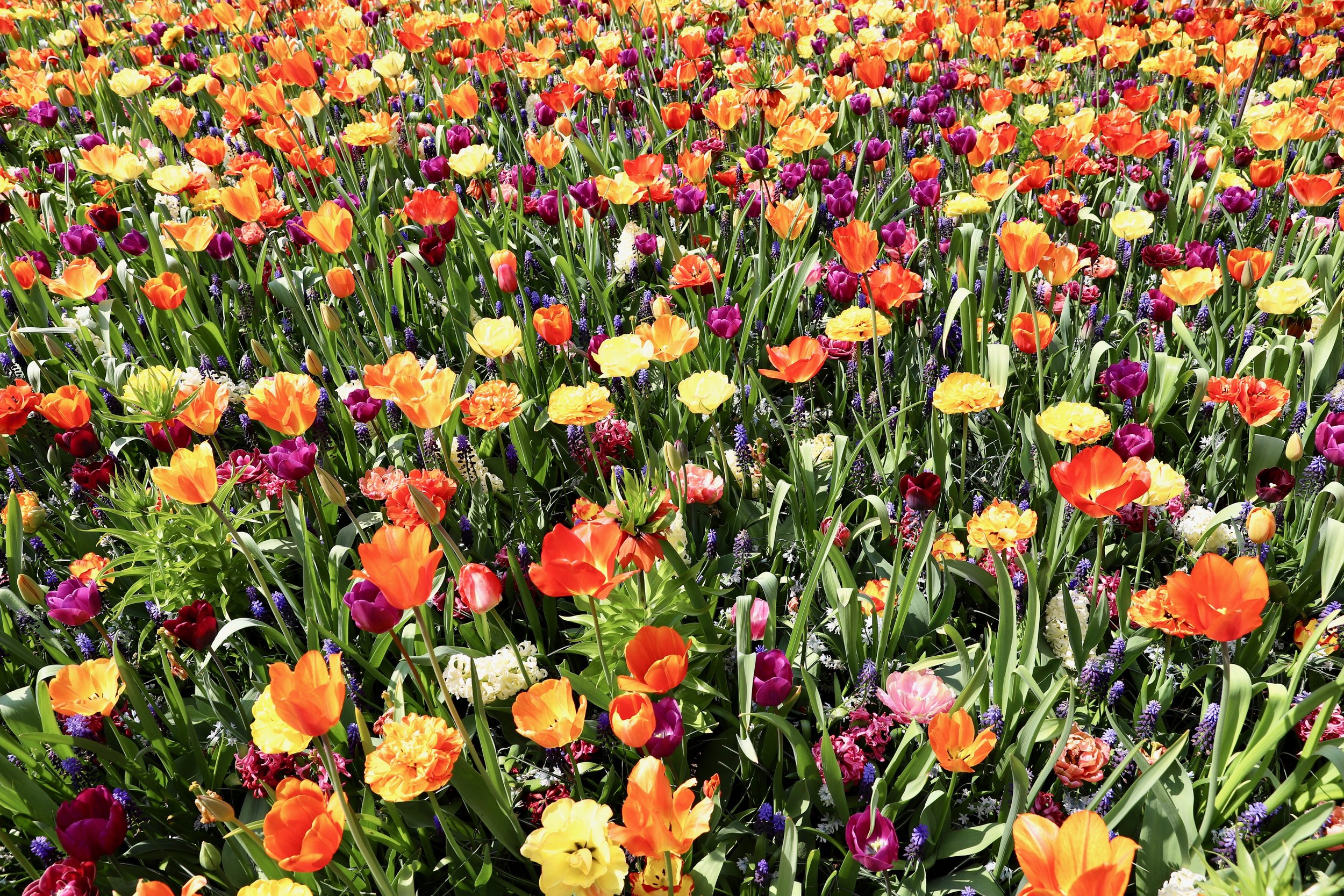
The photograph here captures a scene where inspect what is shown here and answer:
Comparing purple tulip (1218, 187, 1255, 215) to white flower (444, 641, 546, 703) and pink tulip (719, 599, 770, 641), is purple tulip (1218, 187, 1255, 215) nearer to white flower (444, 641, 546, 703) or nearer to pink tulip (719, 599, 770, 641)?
pink tulip (719, 599, 770, 641)

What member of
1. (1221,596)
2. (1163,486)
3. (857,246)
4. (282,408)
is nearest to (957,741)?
(1221,596)

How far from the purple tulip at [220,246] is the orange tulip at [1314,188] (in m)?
3.55

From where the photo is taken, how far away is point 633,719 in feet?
4.27

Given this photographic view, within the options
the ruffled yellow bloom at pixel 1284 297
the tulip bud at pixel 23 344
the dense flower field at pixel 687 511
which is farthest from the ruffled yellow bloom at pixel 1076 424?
the tulip bud at pixel 23 344

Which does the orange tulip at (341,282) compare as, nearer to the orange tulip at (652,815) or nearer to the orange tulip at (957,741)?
the orange tulip at (652,815)

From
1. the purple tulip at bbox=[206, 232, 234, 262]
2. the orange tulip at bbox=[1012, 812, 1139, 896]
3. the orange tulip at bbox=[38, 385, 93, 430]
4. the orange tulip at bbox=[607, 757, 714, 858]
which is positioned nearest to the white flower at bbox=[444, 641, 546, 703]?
the orange tulip at bbox=[607, 757, 714, 858]

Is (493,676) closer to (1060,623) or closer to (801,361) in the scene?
(801,361)

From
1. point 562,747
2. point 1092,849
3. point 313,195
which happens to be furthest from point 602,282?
point 1092,849

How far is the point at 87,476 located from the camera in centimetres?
216

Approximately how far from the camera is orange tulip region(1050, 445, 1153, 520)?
1531 millimetres

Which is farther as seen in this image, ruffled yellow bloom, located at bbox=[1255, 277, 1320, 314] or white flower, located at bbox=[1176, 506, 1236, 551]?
ruffled yellow bloom, located at bbox=[1255, 277, 1320, 314]

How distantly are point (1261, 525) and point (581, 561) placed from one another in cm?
133

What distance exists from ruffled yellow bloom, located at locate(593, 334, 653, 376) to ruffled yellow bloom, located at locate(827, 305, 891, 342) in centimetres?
51

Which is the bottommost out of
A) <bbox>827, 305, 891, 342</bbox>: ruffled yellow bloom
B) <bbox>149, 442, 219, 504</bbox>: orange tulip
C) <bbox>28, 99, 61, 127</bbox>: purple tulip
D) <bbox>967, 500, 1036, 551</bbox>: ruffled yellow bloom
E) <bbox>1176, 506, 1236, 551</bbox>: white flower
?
<bbox>1176, 506, 1236, 551</bbox>: white flower
